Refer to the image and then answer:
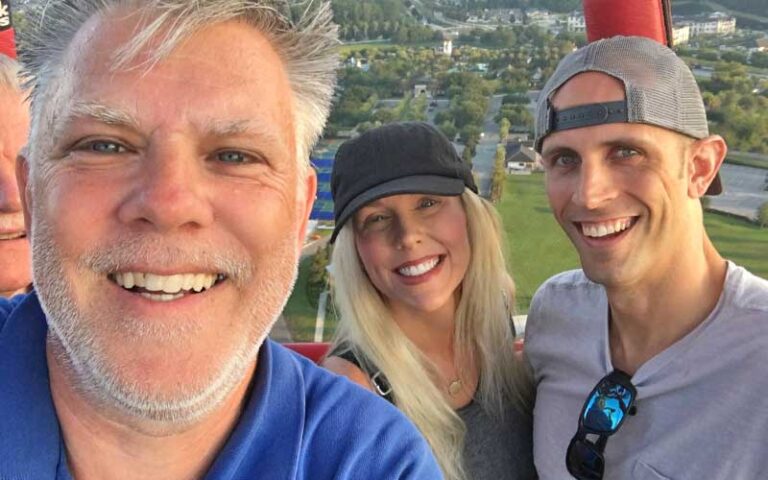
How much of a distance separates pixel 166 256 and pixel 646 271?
1.06m

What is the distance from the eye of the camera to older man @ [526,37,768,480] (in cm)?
130

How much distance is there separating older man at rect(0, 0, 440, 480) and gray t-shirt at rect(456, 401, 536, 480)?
625mm

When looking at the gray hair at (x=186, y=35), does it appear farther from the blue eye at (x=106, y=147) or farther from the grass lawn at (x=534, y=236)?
the grass lawn at (x=534, y=236)

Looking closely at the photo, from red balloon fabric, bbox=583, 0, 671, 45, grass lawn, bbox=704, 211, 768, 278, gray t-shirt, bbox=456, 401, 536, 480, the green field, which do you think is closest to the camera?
red balloon fabric, bbox=583, 0, 671, 45

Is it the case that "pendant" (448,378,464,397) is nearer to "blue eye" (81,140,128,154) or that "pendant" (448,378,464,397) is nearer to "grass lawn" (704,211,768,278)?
"blue eye" (81,140,128,154)

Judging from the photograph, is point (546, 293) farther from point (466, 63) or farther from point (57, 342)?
point (466, 63)

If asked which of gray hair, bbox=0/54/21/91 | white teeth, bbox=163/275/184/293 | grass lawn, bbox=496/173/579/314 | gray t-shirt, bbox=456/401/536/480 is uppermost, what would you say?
gray hair, bbox=0/54/21/91

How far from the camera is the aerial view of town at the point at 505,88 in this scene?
323 centimetres

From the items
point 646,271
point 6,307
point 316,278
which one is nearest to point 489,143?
point 316,278

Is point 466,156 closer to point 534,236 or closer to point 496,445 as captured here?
point 496,445

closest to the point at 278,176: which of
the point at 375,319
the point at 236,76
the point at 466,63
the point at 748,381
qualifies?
the point at 236,76

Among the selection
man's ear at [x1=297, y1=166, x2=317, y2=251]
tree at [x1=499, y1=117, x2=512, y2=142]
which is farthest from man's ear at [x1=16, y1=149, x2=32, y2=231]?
tree at [x1=499, y1=117, x2=512, y2=142]

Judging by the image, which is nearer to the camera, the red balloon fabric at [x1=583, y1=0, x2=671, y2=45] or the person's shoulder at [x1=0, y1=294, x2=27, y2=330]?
the person's shoulder at [x1=0, y1=294, x2=27, y2=330]

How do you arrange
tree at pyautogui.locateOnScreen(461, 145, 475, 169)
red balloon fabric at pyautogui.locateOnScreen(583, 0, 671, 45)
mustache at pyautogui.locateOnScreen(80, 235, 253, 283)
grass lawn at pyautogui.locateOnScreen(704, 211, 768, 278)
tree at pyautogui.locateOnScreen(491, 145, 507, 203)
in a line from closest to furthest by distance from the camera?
mustache at pyautogui.locateOnScreen(80, 235, 253, 283), red balloon fabric at pyautogui.locateOnScreen(583, 0, 671, 45), tree at pyautogui.locateOnScreen(461, 145, 475, 169), tree at pyautogui.locateOnScreen(491, 145, 507, 203), grass lawn at pyautogui.locateOnScreen(704, 211, 768, 278)
